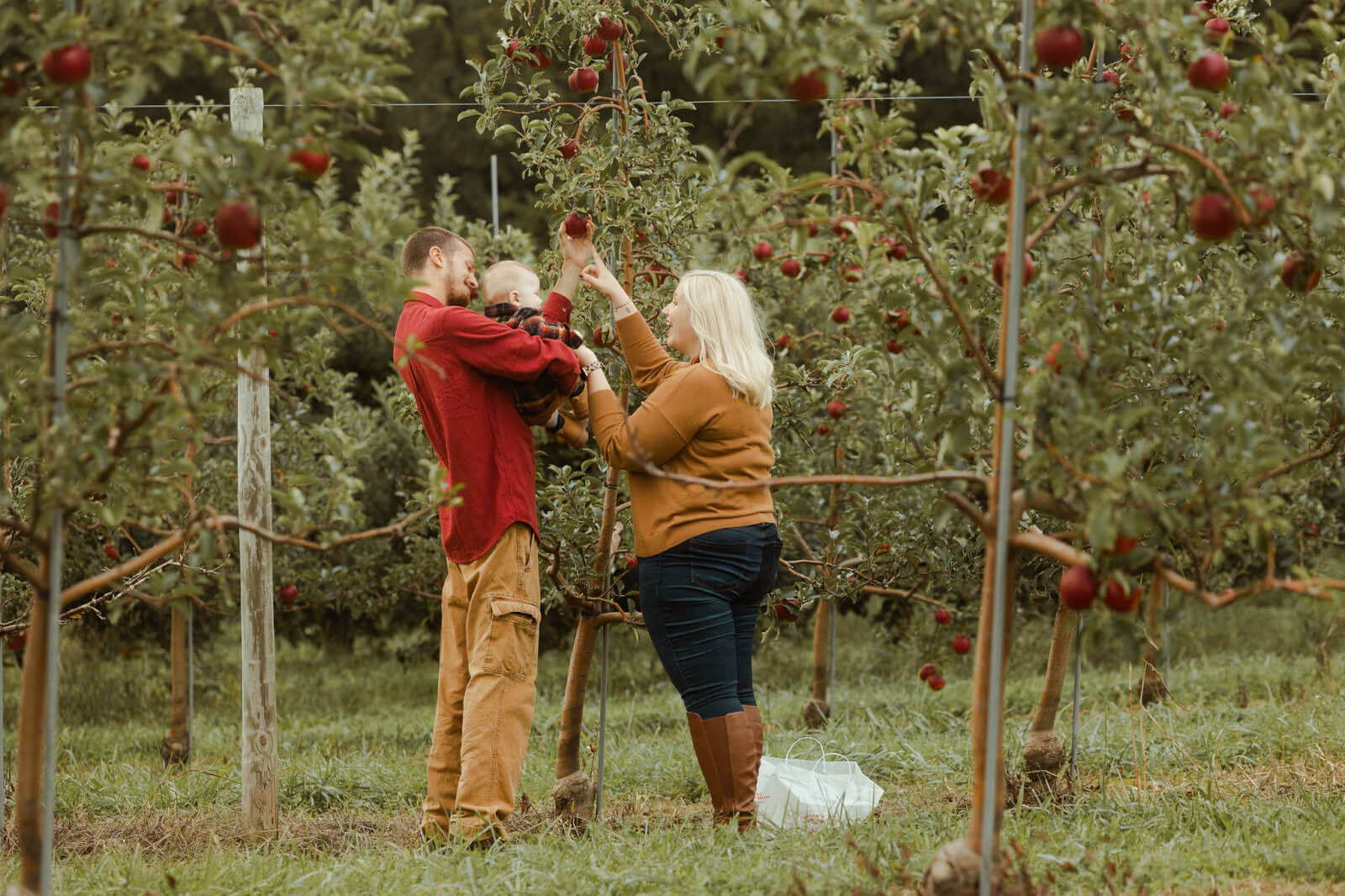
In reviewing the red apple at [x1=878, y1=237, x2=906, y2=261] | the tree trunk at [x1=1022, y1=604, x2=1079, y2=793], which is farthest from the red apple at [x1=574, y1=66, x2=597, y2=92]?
the tree trunk at [x1=1022, y1=604, x2=1079, y2=793]

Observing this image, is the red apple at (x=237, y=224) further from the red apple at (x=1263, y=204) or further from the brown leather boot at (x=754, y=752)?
the brown leather boot at (x=754, y=752)

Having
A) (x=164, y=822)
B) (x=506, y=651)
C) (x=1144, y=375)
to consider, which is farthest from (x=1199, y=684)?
(x=164, y=822)

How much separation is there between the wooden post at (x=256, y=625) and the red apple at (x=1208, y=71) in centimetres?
257

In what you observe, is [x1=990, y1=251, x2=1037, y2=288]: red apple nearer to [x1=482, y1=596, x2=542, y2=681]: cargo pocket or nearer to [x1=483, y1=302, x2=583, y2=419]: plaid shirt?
[x1=483, y1=302, x2=583, y2=419]: plaid shirt

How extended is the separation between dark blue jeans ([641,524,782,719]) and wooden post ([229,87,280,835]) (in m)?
1.18

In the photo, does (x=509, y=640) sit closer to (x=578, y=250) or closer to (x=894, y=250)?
(x=578, y=250)

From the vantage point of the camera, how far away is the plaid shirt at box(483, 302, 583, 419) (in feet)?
10.2

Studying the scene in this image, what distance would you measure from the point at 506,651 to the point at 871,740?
84.9 inches

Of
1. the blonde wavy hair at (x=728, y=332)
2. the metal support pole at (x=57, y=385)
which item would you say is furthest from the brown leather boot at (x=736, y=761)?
the metal support pole at (x=57, y=385)

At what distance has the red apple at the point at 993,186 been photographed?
221 cm

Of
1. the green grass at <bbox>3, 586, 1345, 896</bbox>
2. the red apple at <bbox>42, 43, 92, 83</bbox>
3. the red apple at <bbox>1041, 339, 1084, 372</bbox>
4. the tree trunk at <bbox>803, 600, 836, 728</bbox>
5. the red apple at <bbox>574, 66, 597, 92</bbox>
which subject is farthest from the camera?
the tree trunk at <bbox>803, 600, 836, 728</bbox>

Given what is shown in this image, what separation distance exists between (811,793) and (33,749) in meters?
2.16

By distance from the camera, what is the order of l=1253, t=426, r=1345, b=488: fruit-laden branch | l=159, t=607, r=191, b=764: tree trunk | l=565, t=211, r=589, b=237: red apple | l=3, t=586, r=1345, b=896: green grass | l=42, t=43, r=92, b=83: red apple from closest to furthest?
l=42, t=43, r=92, b=83: red apple
l=1253, t=426, r=1345, b=488: fruit-laden branch
l=3, t=586, r=1345, b=896: green grass
l=565, t=211, r=589, b=237: red apple
l=159, t=607, r=191, b=764: tree trunk

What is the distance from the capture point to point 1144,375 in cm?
303
